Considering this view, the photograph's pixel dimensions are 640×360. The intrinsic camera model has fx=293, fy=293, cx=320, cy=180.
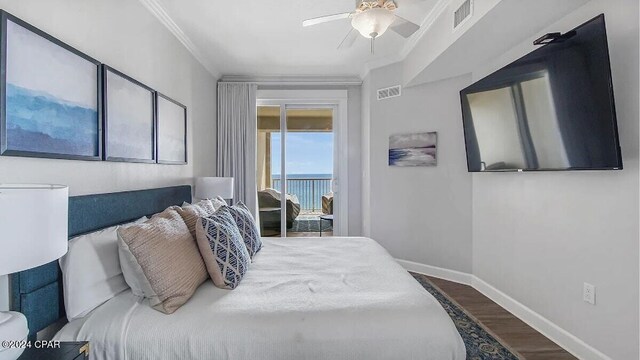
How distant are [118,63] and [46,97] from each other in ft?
2.27

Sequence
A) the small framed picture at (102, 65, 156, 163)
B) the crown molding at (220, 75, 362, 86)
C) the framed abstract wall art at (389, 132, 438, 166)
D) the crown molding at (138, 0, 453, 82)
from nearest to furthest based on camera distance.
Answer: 1. the small framed picture at (102, 65, 156, 163)
2. the crown molding at (138, 0, 453, 82)
3. the framed abstract wall art at (389, 132, 438, 166)
4. the crown molding at (220, 75, 362, 86)

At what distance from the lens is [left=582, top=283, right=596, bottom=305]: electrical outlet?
6.22 ft

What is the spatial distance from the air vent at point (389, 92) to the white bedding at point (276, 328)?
285cm

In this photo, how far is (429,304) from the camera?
1.42 m

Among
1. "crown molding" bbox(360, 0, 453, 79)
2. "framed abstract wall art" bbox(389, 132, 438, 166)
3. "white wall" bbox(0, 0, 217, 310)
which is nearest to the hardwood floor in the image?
"framed abstract wall art" bbox(389, 132, 438, 166)

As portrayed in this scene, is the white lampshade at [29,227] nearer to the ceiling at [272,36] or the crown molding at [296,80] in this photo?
the ceiling at [272,36]

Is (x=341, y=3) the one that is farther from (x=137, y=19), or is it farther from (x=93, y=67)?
(x=93, y=67)

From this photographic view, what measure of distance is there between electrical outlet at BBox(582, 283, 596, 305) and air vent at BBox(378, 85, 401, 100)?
2666mm

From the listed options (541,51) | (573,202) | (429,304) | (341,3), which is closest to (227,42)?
(341,3)

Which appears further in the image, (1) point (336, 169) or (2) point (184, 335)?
(1) point (336, 169)

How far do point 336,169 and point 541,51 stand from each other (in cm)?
292

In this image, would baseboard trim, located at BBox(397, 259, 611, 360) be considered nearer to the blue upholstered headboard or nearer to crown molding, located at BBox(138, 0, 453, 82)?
crown molding, located at BBox(138, 0, 453, 82)

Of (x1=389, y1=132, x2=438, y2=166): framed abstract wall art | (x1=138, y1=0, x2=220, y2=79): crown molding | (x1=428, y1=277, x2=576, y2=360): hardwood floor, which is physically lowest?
(x1=428, y1=277, x2=576, y2=360): hardwood floor

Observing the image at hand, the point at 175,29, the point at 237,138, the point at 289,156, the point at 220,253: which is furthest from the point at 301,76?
the point at 220,253
